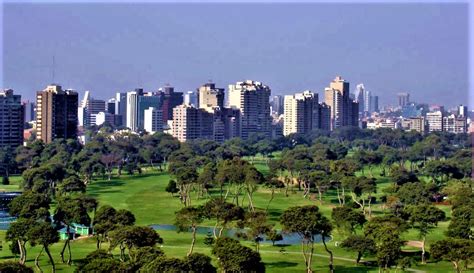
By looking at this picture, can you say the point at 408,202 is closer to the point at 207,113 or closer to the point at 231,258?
the point at 231,258

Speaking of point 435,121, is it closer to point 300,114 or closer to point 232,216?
point 300,114

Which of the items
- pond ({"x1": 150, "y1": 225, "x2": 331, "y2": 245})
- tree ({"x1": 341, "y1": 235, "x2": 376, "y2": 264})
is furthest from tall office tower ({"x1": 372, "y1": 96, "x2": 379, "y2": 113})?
tree ({"x1": 341, "y1": 235, "x2": 376, "y2": 264})

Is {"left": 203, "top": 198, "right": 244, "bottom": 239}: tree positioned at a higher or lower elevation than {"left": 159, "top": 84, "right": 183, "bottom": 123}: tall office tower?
lower

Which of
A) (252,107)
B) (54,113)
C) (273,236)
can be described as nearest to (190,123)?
(252,107)

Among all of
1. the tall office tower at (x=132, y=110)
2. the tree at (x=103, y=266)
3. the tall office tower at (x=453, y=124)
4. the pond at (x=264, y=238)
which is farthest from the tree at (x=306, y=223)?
the tall office tower at (x=132, y=110)

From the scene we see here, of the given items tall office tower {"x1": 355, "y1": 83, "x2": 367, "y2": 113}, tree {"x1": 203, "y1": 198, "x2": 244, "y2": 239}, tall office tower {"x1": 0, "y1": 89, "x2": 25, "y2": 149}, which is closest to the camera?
tree {"x1": 203, "y1": 198, "x2": 244, "y2": 239}

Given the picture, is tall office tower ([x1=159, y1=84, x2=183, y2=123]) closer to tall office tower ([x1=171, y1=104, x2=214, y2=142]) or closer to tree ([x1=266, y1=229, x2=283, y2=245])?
tall office tower ([x1=171, y1=104, x2=214, y2=142])

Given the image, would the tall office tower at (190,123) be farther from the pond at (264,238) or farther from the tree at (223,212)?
the tree at (223,212)
